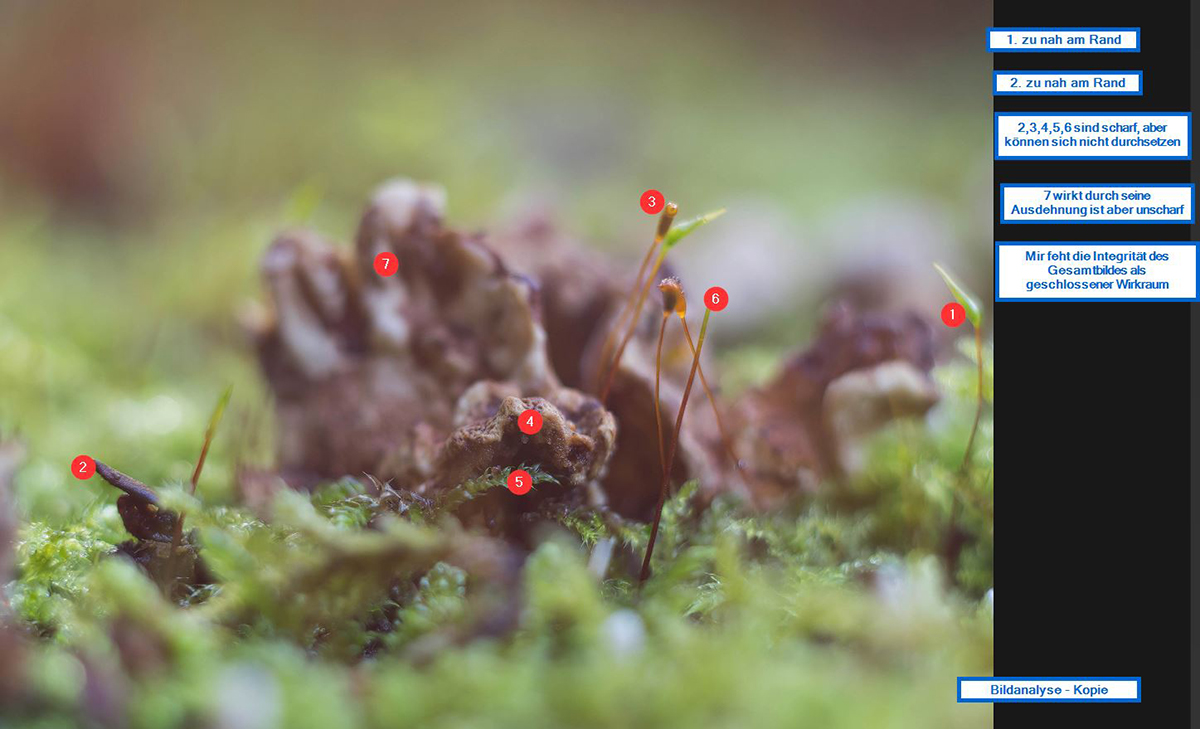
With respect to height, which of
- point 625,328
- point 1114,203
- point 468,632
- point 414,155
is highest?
point 414,155

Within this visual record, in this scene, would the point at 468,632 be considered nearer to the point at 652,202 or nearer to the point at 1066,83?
the point at 652,202

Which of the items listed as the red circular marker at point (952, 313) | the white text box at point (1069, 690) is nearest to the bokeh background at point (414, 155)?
the red circular marker at point (952, 313)

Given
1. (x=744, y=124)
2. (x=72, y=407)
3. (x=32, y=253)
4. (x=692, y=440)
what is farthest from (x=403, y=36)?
(x=692, y=440)

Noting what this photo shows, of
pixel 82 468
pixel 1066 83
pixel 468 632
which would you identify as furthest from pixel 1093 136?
pixel 82 468

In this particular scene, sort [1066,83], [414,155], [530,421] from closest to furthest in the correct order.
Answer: [530,421]
[1066,83]
[414,155]

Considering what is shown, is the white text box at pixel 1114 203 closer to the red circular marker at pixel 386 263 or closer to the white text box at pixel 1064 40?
the white text box at pixel 1064 40

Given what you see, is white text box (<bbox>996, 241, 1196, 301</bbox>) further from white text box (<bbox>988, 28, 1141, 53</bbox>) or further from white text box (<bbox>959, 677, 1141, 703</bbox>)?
white text box (<bbox>959, 677, 1141, 703</bbox>)

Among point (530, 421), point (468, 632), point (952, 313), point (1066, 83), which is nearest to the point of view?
point (468, 632)

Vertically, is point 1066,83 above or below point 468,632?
Answer: above
